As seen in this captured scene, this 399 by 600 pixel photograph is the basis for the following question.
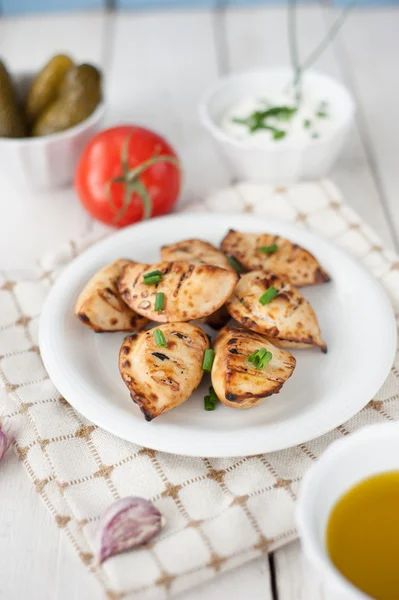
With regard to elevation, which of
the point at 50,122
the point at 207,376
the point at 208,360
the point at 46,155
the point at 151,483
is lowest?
Answer: the point at 151,483

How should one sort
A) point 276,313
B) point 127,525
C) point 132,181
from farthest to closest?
1. point 132,181
2. point 276,313
3. point 127,525

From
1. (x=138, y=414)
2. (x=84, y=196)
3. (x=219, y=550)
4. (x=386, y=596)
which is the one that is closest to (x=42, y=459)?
(x=138, y=414)

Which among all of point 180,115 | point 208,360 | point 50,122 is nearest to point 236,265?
point 208,360

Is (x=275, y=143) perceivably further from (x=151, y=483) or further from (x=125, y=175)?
(x=151, y=483)

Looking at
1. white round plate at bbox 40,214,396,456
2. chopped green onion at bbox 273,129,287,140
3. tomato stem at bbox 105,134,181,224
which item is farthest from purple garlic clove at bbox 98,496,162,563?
chopped green onion at bbox 273,129,287,140

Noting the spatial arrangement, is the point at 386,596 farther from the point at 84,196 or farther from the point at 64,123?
the point at 64,123

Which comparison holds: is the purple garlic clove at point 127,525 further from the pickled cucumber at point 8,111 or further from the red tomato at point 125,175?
the pickled cucumber at point 8,111
